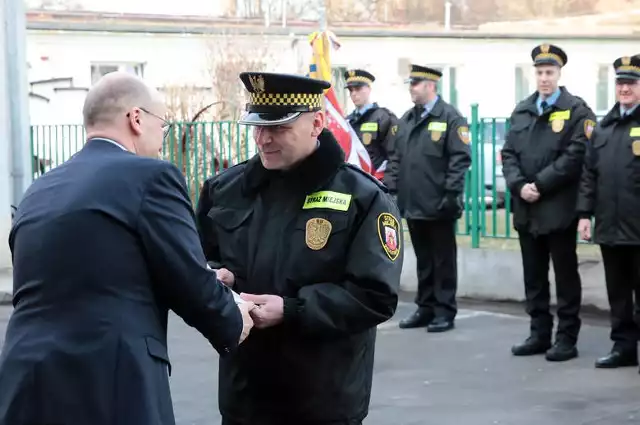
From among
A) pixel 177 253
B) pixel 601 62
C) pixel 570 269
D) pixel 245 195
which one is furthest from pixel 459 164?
pixel 601 62

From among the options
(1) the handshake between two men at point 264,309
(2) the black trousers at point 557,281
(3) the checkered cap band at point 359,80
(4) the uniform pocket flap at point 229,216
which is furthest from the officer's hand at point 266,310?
(3) the checkered cap band at point 359,80

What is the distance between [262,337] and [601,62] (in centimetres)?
3776

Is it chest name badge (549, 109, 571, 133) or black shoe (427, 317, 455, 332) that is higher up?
chest name badge (549, 109, 571, 133)

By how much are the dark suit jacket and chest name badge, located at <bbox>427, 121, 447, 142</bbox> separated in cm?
634

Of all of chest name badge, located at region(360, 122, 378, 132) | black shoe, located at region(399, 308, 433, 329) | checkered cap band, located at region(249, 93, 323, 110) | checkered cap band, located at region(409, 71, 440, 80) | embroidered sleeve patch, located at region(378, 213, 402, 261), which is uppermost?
checkered cap band, located at region(409, 71, 440, 80)

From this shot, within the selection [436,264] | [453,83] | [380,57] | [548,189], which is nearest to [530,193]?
[548,189]

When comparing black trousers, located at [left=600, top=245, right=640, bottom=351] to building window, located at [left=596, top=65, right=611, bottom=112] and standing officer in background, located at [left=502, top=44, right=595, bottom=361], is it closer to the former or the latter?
standing officer in background, located at [left=502, top=44, right=595, bottom=361]

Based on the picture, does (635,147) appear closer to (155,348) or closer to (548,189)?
(548,189)

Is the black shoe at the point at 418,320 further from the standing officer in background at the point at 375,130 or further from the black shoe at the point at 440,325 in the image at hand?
the standing officer in background at the point at 375,130

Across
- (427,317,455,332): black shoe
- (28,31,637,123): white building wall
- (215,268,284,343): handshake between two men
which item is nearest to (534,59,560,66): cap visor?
(427,317,455,332): black shoe

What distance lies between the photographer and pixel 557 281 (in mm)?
8625

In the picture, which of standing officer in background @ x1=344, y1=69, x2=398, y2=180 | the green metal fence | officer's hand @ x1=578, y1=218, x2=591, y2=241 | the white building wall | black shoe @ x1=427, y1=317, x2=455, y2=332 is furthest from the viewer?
the white building wall

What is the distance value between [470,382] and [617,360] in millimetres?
1097

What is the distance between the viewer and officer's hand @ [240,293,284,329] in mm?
3936
